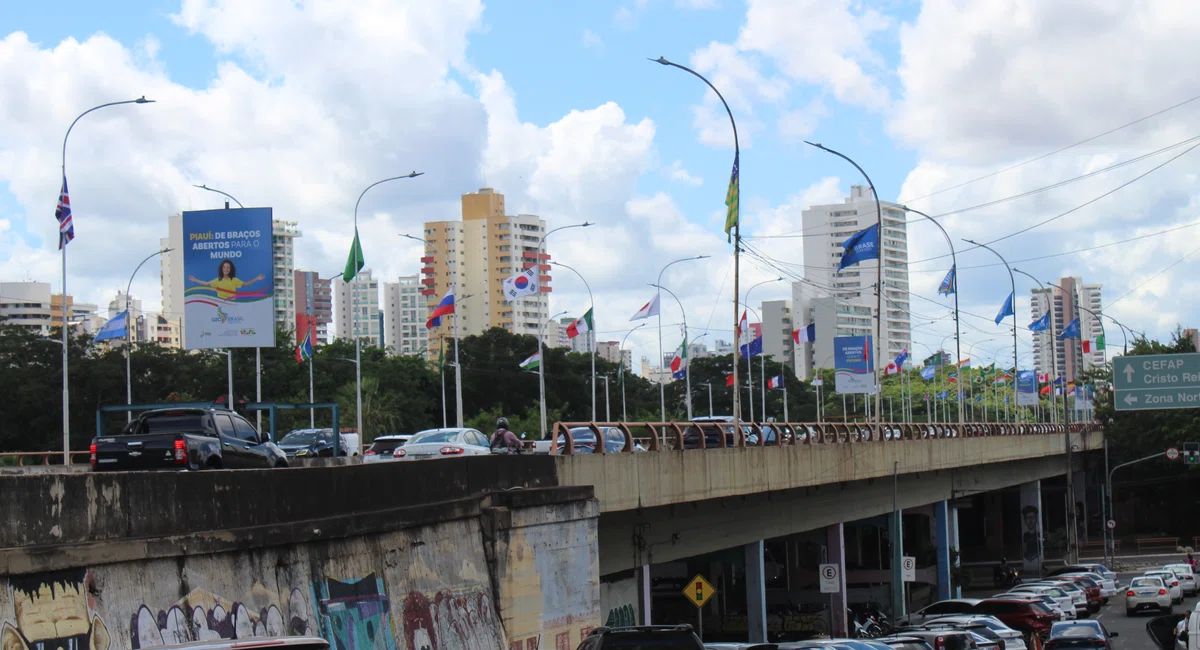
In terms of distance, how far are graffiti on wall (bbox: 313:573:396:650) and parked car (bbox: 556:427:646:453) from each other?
6813mm

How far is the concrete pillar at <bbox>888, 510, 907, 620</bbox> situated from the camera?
1944 inches

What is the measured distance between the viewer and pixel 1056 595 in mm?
45250

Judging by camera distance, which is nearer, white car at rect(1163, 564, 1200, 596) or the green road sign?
white car at rect(1163, 564, 1200, 596)

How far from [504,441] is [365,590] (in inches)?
342

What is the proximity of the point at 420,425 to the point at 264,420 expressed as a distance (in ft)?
73.3

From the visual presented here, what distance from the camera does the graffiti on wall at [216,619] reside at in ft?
41.5

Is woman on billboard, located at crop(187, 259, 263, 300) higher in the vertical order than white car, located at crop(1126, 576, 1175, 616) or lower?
higher

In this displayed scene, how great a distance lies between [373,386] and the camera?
3420 inches

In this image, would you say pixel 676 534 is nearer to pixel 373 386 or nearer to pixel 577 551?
pixel 577 551

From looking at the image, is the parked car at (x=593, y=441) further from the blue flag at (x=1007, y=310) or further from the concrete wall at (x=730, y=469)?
the blue flag at (x=1007, y=310)

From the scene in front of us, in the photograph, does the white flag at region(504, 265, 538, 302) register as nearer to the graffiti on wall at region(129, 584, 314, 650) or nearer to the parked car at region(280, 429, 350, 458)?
the parked car at region(280, 429, 350, 458)

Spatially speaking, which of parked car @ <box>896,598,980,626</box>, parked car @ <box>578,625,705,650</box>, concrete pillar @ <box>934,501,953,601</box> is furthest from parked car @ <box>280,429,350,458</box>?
concrete pillar @ <box>934,501,953,601</box>

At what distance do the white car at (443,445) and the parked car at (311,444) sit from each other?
825 cm

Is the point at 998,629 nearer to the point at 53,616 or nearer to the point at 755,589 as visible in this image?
the point at 755,589
